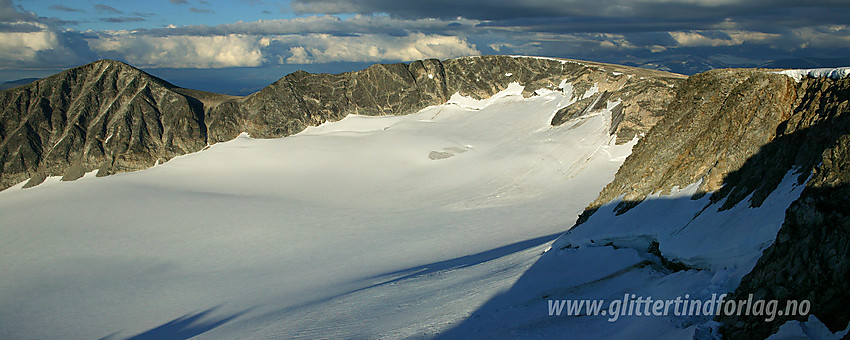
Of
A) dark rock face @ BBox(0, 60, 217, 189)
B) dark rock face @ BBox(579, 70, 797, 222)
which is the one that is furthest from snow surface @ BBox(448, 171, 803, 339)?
dark rock face @ BBox(0, 60, 217, 189)

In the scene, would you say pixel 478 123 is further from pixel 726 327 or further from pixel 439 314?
pixel 726 327

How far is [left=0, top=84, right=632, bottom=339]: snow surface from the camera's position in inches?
709

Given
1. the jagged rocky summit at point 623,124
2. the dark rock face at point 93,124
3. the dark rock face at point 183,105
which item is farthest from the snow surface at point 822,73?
the dark rock face at point 93,124

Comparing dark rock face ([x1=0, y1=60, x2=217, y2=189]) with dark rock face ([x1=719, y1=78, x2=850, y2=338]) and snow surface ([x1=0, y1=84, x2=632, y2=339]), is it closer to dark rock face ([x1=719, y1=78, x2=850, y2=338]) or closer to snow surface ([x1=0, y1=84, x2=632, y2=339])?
snow surface ([x1=0, y1=84, x2=632, y2=339])

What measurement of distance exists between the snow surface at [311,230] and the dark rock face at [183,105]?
11.4ft

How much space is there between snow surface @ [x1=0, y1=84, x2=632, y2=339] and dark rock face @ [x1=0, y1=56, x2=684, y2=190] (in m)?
3.47

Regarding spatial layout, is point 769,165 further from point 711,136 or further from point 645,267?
point 711,136

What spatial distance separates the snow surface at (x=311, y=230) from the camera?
18.0 meters

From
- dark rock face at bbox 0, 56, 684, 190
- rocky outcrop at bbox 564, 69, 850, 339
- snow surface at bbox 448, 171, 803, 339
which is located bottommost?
snow surface at bbox 448, 171, 803, 339

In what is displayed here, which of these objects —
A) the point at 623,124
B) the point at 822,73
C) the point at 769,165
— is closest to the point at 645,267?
the point at 769,165

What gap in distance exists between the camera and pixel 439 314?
13.4m

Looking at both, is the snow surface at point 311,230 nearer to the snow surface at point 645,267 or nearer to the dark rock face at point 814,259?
the snow surface at point 645,267

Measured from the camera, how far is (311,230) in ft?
117

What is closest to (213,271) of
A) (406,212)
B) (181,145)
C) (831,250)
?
(406,212)
